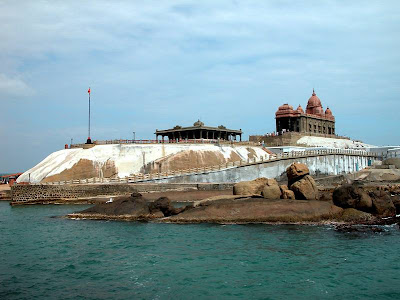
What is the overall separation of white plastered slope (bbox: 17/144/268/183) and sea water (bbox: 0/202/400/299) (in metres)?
34.0

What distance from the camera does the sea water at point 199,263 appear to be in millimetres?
16906

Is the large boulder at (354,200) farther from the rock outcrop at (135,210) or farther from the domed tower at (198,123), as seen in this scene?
the domed tower at (198,123)

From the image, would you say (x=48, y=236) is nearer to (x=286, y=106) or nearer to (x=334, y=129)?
(x=286, y=106)

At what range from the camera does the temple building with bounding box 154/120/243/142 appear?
84062 millimetres

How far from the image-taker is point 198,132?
84875 millimetres

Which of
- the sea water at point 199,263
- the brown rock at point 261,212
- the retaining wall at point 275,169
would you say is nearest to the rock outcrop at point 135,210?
the brown rock at point 261,212

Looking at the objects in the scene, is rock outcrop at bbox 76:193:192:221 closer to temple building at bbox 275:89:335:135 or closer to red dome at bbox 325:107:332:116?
temple building at bbox 275:89:335:135

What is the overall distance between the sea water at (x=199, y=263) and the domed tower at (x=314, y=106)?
97.5 m

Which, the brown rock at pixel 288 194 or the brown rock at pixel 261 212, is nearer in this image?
the brown rock at pixel 261 212

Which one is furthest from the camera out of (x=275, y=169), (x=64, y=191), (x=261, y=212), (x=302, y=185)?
(x=275, y=169)

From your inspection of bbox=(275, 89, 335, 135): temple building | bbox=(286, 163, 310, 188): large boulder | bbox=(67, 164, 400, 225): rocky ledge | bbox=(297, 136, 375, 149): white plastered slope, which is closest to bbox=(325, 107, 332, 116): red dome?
bbox=(275, 89, 335, 135): temple building

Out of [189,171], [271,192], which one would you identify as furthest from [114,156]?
[271,192]

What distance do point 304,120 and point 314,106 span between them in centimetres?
1539

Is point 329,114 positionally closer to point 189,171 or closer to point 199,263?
point 189,171
